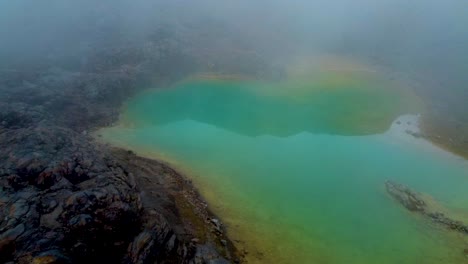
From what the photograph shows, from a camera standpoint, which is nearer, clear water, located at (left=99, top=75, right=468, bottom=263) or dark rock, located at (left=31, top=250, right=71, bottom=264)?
dark rock, located at (left=31, top=250, right=71, bottom=264)

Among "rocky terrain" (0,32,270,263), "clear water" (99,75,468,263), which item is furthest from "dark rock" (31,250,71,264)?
"clear water" (99,75,468,263)

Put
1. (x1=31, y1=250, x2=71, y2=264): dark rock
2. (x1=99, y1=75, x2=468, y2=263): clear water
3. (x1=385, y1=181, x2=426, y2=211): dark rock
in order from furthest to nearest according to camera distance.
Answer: (x1=385, y1=181, x2=426, y2=211): dark rock, (x1=99, y1=75, x2=468, y2=263): clear water, (x1=31, y1=250, x2=71, y2=264): dark rock

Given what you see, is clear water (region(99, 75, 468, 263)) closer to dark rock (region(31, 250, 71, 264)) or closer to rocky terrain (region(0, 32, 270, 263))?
rocky terrain (region(0, 32, 270, 263))

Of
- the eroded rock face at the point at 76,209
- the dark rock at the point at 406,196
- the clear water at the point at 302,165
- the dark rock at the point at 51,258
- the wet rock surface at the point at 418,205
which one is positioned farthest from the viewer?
the dark rock at the point at 406,196

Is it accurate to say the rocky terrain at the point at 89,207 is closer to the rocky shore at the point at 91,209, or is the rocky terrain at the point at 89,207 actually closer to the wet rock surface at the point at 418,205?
the rocky shore at the point at 91,209

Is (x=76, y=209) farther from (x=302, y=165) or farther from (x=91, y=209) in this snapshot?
(x=302, y=165)

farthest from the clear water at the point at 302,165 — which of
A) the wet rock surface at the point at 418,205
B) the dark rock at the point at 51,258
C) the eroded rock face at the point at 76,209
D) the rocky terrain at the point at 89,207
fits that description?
the dark rock at the point at 51,258

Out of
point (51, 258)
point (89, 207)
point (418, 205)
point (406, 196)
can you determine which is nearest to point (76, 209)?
point (89, 207)
